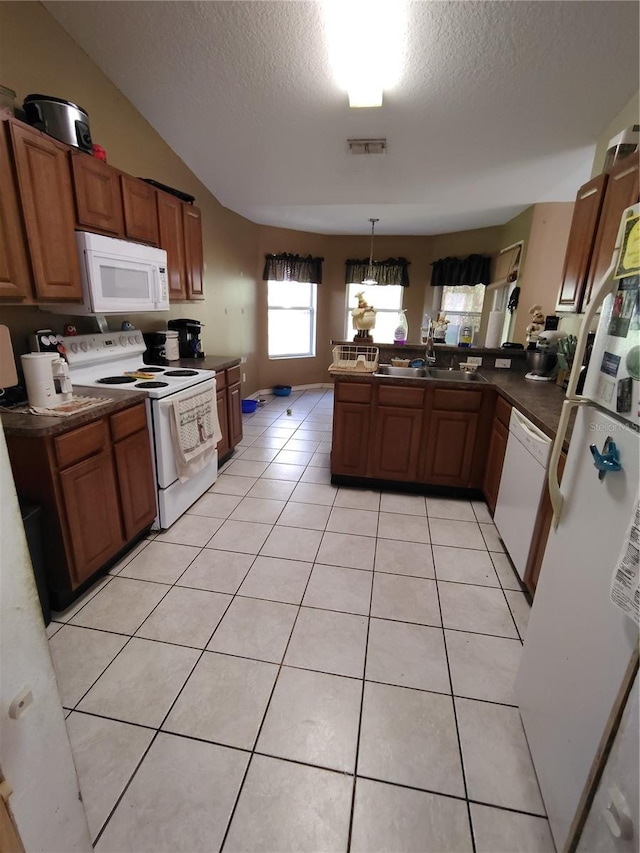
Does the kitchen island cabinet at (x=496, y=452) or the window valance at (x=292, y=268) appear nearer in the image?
the kitchen island cabinet at (x=496, y=452)

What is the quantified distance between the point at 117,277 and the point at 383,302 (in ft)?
15.5

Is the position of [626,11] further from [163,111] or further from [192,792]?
[192,792]

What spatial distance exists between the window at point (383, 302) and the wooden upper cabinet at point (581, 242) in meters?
3.86

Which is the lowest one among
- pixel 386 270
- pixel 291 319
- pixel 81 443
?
pixel 81 443

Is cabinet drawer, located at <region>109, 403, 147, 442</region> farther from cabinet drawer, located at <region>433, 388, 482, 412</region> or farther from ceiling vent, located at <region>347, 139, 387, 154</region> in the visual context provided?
ceiling vent, located at <region>347, 139, 387, 154</region>

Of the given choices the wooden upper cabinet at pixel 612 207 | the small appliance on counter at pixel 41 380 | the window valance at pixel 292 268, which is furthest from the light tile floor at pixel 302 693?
the window valance at pixel 292 268

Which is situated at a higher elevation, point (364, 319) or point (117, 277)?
point (117, 277)

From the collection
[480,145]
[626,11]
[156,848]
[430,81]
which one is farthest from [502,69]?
[156,848]

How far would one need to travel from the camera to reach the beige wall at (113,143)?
1.88m

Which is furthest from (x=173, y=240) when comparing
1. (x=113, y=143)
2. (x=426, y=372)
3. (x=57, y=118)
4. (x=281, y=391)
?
(x=281, y=391)

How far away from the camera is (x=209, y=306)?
4207mm

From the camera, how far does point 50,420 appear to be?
1617 mm

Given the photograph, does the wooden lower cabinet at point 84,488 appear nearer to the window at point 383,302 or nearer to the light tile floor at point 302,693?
the light tile floor at point 302,693

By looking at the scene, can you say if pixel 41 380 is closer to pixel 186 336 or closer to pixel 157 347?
pixel 157 347
